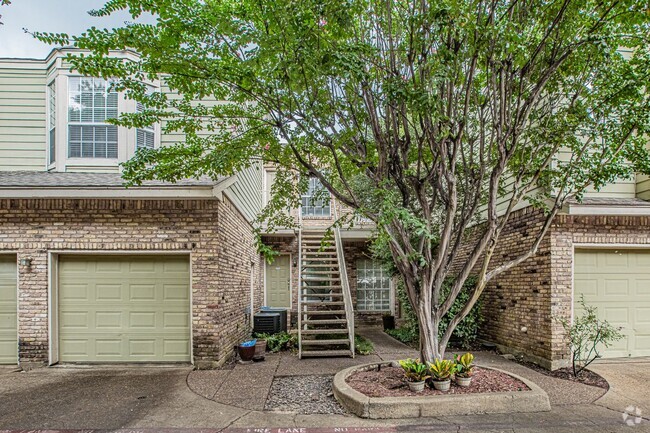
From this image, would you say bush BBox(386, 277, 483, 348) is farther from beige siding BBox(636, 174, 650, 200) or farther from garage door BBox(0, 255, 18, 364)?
garage door BBox(0, 255, 18, 364)

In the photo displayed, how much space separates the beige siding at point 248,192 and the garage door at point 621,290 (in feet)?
21.0

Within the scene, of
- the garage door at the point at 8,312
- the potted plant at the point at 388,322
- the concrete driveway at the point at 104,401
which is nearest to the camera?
the concrete driveway at the point at 104,401

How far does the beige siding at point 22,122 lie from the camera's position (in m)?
7.75

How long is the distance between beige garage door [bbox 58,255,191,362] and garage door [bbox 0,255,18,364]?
31.3 inches

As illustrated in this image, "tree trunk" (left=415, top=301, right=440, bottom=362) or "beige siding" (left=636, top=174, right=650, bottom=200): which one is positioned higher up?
"beige siding" (left=636, top=174, right=650, bottom=200)

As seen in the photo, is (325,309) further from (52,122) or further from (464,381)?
(52,122)

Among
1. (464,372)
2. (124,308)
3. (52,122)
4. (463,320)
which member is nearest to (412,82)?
(464,372)

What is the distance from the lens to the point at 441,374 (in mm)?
4957

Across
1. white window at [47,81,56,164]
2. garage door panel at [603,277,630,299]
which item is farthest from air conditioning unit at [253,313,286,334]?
garage door panel at [603,277,630,299]

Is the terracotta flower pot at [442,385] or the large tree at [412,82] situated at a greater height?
the large tree at [412,82]

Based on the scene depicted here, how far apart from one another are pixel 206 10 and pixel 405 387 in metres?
5.22

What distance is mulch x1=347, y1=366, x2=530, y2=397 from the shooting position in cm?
487

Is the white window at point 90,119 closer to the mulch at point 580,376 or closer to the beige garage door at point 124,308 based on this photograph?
the beige garage door at point 124,308

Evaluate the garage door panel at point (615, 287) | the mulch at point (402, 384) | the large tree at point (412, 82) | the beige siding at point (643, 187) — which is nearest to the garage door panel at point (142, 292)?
the large tree at point (412, 82)
